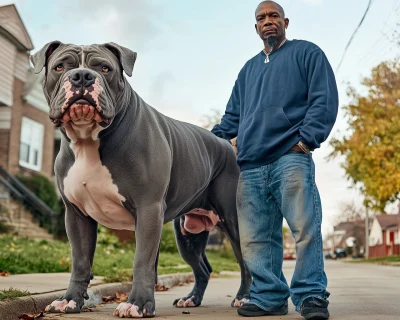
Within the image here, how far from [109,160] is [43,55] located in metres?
0.89

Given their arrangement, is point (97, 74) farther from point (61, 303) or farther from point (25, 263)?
point (25, 263)

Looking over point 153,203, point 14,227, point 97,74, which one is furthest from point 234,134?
point 14,227

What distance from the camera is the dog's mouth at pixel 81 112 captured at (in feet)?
13.5

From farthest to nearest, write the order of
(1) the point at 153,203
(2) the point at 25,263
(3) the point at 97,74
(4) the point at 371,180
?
(4) the point at 371,180 < (2) the point at 25,263 < (1) the point at 153,203 < (3) the point at 97,74

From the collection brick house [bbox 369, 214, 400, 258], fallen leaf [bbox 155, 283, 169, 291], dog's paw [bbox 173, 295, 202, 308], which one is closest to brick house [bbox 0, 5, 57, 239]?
fallen leaf [bbox 155, 283, 169, 291]

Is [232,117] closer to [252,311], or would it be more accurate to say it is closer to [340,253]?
[252,311]

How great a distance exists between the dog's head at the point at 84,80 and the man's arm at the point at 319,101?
134 centimetres

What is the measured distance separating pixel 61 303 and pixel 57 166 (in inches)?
40.1

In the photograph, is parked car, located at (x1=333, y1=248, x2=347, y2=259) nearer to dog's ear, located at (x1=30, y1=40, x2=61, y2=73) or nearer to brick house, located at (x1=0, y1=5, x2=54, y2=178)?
brick house, located at (x1=0, y1=5, x2=54, y2=178)

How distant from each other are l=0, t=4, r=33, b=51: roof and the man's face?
58.5 feet

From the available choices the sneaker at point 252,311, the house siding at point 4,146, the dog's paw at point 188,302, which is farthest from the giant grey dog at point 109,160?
the house siding at point 4,146

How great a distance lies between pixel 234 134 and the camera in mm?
5566

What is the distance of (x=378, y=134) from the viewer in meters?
26.5

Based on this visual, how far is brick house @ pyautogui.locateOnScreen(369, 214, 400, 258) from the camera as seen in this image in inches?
2366
